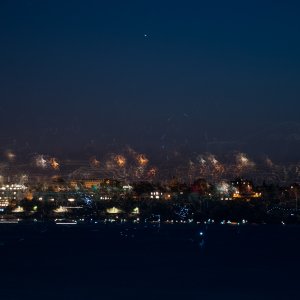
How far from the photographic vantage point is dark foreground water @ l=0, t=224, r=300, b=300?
4816cm

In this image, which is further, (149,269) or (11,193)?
(11,193)

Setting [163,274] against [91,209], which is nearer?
[163,274]

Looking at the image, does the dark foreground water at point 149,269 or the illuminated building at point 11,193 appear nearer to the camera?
the dark foreground water at point 149,269

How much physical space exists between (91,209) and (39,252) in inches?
2904

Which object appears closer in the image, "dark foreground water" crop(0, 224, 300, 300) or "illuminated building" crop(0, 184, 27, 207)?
"dark foreground water" crop(0, 224, 300, 300)

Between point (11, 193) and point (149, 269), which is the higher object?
point (11, 193)

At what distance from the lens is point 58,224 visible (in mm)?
153500

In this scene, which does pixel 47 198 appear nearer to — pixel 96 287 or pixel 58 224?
pixel 58 224

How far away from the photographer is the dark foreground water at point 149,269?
48.2m

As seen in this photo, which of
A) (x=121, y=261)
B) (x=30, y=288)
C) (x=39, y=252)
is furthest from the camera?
(x=39, y=252)

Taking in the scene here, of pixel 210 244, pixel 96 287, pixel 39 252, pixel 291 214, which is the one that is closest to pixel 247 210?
pixel 291 214

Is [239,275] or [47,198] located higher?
[47,198]

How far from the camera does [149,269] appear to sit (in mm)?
61594

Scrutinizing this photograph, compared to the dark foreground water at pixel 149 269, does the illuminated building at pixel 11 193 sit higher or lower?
higher
